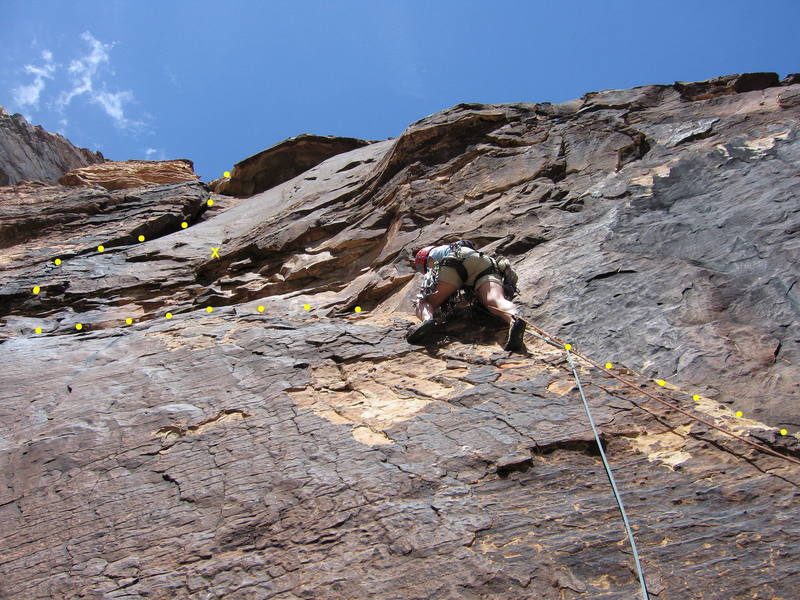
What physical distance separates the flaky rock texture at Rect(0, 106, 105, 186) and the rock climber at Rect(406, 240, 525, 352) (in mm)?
18825

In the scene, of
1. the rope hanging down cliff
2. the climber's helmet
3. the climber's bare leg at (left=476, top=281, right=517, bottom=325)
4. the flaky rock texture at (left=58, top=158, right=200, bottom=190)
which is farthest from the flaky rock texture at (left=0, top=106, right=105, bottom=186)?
the rope hanging down cliff

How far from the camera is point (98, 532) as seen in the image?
13.0 feet

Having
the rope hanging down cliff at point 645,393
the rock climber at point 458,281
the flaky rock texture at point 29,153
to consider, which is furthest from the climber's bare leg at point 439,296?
the flaky rock texture at point 29,153

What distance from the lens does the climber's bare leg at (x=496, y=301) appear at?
18.5 ft

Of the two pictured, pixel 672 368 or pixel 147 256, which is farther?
pixel 147 256

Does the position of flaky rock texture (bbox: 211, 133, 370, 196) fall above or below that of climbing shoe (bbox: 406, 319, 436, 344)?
above

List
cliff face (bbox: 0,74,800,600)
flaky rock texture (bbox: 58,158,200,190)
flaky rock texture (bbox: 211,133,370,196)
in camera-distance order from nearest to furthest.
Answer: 1. cliff face (bbox: 0,74,800,600)
2. flaky rock texture (bbox: 211,133,370,196)
3. flaky rock texture (bbox: 58,158,200,190)

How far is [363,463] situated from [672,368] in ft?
8.84

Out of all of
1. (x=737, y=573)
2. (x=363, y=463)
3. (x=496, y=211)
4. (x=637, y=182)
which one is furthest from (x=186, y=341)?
(x=637, y=182)

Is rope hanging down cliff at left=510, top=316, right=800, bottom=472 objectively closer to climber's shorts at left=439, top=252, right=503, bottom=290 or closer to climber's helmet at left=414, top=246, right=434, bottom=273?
climber's shorts at left=439, top=252, right=503, bottom=290

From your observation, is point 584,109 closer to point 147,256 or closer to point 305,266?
point 305,266

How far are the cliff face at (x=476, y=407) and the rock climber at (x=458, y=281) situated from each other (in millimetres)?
276

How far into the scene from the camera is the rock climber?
19.3 ft

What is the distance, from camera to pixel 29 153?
2211 cm
